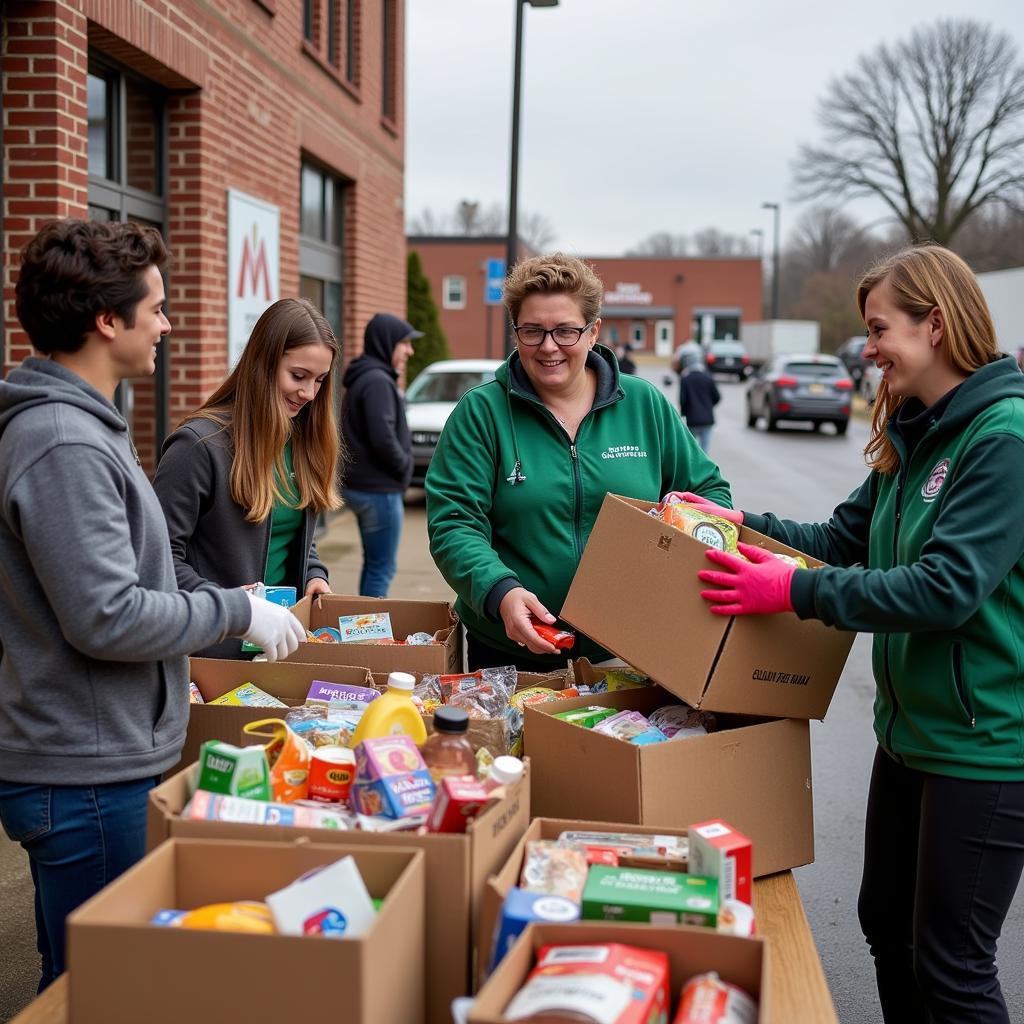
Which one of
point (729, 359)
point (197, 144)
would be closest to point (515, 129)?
point (197, 144)

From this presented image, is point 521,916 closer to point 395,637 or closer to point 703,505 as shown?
point 703,505

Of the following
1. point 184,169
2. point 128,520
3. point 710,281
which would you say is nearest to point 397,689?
point 128,520

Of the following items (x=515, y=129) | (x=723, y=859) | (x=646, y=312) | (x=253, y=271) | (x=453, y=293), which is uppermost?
(x=646, y=312)

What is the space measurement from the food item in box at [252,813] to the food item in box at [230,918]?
0.57 feet

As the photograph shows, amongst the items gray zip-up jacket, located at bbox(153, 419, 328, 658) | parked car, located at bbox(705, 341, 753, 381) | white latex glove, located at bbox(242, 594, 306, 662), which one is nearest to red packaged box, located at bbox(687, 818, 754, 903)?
white latex glove, located at bbox(242, 594, 306, 662)

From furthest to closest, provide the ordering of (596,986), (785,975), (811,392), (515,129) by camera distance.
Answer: (811,392), (515,129), (785,975), (596,986)

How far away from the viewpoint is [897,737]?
2.54 metres

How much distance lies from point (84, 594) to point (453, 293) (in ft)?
167

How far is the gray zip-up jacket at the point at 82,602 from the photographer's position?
1.99 meters

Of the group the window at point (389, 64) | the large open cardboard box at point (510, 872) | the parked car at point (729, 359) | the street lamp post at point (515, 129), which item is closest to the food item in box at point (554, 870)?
the large open cardboard box at point (510, 872)

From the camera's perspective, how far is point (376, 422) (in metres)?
7.50

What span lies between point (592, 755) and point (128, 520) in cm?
101

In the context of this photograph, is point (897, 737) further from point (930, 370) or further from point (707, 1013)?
point (707, 1013)

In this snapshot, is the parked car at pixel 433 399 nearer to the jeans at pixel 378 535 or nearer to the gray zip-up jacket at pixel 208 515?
the jeans at pixel 378 535
